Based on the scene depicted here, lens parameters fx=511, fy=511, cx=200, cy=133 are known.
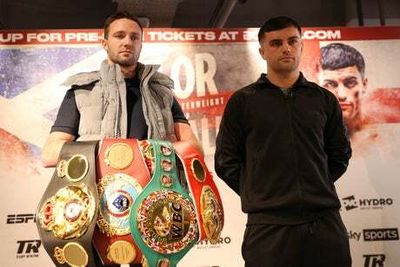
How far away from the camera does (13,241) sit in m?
2.63

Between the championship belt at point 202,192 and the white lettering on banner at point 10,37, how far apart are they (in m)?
1.74

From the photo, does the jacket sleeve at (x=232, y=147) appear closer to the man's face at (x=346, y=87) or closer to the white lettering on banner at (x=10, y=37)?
the man's face at (x=346, y=87)

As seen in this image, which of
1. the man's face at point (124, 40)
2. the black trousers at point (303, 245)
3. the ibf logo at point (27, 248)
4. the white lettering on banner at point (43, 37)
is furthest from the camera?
the white lettering on banner at point (43, 37)

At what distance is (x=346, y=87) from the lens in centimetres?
287

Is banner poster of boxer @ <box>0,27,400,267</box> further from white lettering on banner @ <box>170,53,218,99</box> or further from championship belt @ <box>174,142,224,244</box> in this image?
championship belt @ <box>174,142,224,244</box>

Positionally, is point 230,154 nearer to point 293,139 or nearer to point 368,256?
point 293,139

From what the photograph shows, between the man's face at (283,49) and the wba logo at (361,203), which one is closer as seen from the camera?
the man's face at (283,49)

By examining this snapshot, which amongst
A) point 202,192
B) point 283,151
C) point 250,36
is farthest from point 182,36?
point 202,192

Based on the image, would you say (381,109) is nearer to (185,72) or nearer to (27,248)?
(185,72)

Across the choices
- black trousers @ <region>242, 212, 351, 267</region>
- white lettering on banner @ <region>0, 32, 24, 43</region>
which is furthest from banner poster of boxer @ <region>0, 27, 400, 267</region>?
black trousers @ <region>242, 212, 351, 267</region>

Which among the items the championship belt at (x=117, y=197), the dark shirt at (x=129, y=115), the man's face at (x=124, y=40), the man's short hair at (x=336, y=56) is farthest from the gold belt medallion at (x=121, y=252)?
the man's short hair at (x=336, y=56)

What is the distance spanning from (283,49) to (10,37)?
1.69 m

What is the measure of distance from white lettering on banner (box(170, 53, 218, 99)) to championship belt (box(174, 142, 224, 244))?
148 centimetres

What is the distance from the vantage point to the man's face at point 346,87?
2.86 meters
